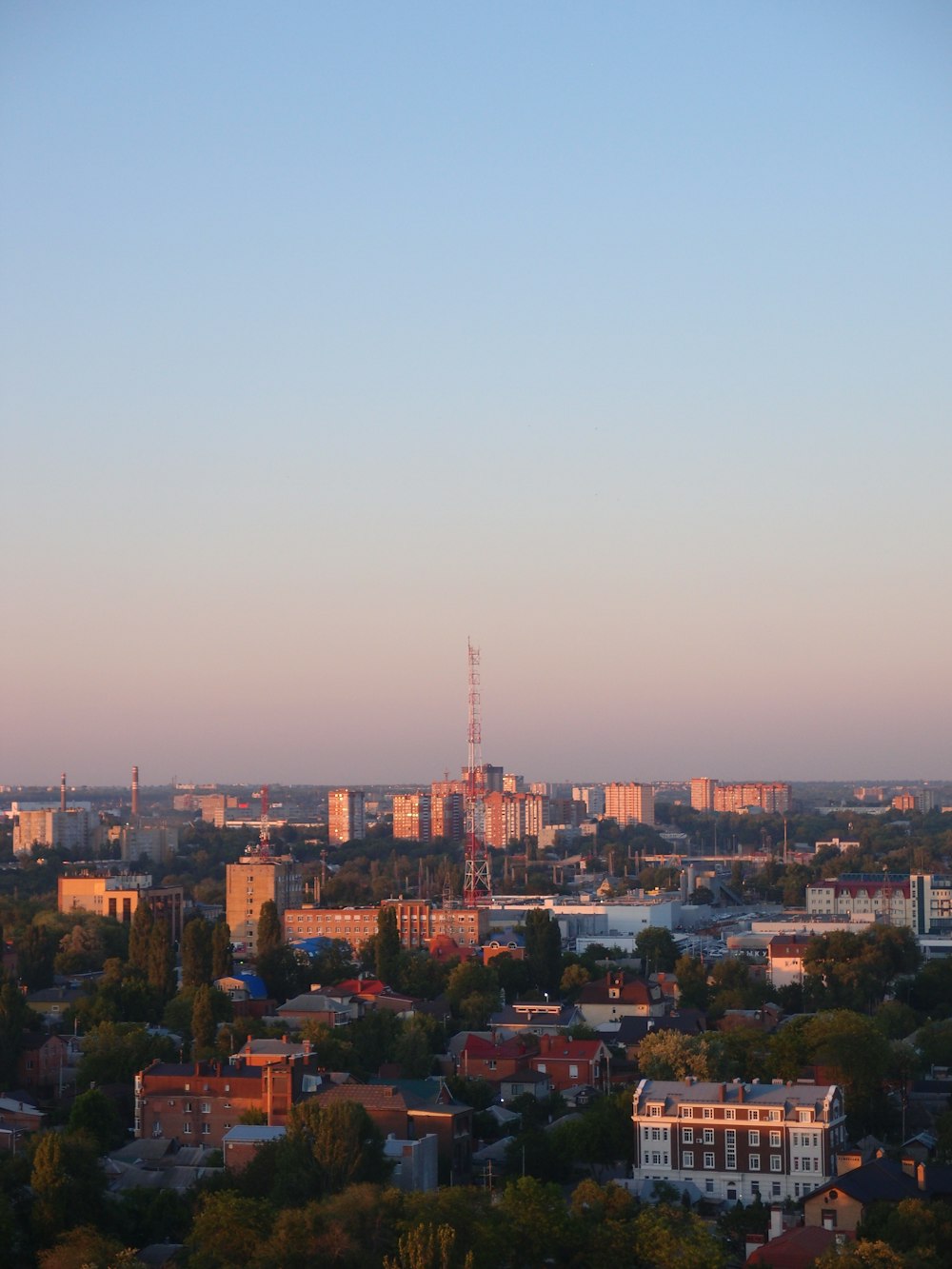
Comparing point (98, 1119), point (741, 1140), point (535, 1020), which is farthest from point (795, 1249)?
point (535, 1020)

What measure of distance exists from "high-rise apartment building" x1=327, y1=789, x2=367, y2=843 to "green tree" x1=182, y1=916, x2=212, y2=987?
157 ft

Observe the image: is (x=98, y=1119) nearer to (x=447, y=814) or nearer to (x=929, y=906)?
(x=929, y=906)

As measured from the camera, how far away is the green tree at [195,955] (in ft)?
76.6

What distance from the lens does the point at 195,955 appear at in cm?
2341

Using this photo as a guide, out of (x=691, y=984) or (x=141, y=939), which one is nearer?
(x=141, y=939)

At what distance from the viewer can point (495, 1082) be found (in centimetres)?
1864

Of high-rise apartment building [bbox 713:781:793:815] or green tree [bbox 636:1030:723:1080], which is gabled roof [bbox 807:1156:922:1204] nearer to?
green tree [bbox 636:1030:723:1080]

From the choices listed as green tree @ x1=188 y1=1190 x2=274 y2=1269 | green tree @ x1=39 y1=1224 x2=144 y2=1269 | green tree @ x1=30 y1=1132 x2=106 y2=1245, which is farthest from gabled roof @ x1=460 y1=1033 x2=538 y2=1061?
green tree @ x1=39 y1=1224 x2=144 y2=1269

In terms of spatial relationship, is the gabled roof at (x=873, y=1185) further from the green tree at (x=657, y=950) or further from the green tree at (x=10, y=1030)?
the green tree at (x=657, y=950)

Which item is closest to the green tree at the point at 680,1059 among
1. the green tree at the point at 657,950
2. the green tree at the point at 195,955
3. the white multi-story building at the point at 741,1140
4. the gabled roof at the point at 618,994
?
the white multi-story building at the point at 741,1140

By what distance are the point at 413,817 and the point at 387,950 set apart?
44.1 meters

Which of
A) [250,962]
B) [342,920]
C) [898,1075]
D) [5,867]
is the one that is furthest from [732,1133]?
[5,867]

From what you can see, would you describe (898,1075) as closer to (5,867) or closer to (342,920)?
(342,920)

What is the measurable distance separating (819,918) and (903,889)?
8.27 ft
